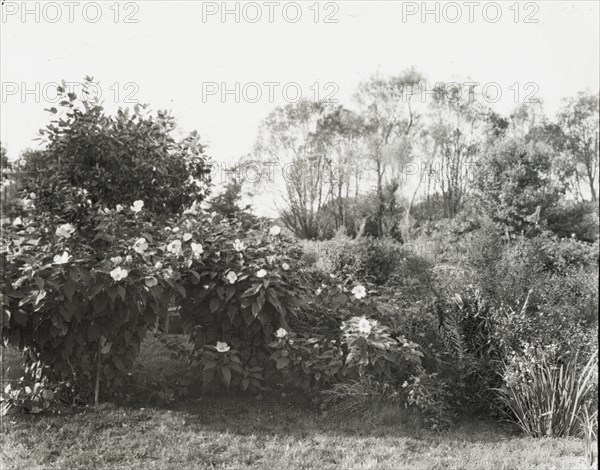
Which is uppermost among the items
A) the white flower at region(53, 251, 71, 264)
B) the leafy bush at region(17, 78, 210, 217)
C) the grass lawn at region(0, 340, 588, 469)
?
the leafy bush at region(17, 78, 210, 217)

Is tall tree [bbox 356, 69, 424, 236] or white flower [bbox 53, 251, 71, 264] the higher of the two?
tall tree [bbox 356, 69, 424, 236]

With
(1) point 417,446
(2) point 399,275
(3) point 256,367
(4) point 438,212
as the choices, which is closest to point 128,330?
(3) point 256,367

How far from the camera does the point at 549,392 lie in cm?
350

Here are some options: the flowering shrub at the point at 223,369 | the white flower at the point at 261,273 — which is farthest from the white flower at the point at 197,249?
the flowering shrub at the point at 223,369

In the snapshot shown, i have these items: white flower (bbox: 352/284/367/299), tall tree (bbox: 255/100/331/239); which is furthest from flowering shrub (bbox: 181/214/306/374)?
tall tree (bbox: 255/100/331/239)

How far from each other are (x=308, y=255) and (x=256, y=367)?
584 centimetres

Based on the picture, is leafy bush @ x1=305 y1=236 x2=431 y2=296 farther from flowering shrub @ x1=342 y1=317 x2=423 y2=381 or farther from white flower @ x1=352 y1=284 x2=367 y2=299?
flowering shrub @ x1=342 y1=317 x2=423 y2=381

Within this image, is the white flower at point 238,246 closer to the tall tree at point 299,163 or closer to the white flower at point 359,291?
the white flower at point 359,291

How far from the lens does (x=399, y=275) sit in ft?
28.0

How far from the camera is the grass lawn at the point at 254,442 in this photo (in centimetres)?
299

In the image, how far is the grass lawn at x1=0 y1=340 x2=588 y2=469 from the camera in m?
2.99

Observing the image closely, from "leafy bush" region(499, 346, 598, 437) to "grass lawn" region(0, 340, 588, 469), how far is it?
0.13m

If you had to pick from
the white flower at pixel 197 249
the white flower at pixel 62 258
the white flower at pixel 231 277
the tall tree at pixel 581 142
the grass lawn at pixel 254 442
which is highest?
the tall tree at pixel 581 142

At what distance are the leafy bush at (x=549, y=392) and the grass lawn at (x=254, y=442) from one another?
0.13 metres
